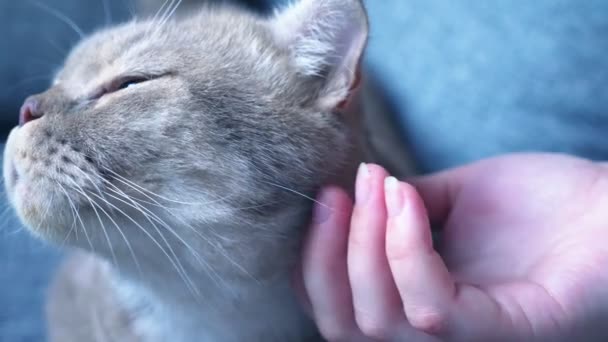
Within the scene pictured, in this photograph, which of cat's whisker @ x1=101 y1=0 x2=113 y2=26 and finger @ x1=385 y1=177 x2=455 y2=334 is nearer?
finger @ x1=385 y1=177 x2=455 y2=334

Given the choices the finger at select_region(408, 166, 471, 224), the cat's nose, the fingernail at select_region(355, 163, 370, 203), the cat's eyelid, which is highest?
the cat's eyelid

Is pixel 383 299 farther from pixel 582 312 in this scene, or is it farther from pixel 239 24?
pixel 239 24

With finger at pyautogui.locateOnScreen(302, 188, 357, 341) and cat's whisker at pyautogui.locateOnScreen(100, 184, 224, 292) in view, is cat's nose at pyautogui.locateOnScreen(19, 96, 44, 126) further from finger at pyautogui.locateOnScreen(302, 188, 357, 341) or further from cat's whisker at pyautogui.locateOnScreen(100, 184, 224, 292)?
finger at pyautogui.locateOnScreen(302, 188, 357, 341)

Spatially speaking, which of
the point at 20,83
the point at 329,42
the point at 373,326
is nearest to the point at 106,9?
the point at 20,83

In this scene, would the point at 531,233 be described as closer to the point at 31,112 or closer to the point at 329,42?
the point at 329,42

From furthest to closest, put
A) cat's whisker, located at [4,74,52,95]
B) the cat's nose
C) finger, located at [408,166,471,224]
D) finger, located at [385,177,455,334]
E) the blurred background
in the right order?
cat's whisker, located at [4,74,52,95] → the blurred background → finger, located at [408,166,471,224] → the cat's nose → finger, located at [385,177,455,334]

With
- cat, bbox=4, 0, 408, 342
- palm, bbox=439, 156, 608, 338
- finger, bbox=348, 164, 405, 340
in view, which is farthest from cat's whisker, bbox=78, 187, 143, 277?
palm, bbox=439, 156, 608, 338

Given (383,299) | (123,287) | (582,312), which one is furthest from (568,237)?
(123,287)
